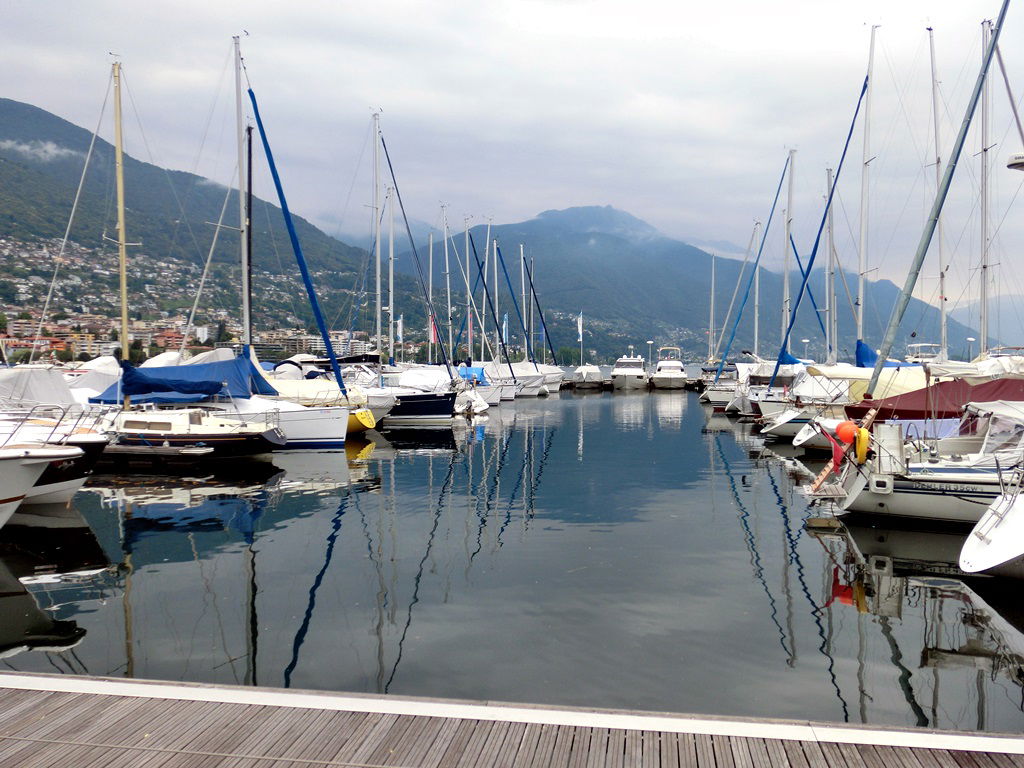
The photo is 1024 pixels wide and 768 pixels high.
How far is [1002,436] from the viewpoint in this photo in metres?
15.8

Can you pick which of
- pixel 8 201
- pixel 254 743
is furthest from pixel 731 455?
pixel 8 201

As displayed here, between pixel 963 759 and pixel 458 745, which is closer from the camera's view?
pixel 963 759

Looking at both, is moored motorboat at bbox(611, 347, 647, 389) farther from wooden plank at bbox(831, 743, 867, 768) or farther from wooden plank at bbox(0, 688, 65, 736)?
wooden plank at bbox(0, 688, 65, 736)

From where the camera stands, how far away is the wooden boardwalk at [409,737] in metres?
5.11

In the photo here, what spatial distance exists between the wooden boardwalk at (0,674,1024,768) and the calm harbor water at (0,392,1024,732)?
177cm

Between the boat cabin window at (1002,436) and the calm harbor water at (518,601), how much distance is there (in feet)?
Result: 10.3

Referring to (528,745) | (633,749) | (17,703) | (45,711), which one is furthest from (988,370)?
(17,703)

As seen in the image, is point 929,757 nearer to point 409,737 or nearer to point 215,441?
point 409,737

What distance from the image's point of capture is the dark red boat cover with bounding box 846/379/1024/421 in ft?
59.7

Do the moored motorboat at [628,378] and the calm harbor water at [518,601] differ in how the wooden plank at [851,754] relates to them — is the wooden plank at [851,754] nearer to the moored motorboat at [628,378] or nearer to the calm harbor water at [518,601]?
the calm harbor water at [518,601]

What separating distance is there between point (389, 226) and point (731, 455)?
26.3m

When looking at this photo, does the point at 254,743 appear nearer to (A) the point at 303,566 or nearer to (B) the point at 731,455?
(A) the point at 303,566

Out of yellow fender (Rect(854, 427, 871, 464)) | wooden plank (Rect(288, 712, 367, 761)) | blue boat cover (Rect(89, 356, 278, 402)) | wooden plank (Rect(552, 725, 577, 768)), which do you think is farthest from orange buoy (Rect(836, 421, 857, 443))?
blue boat cover (Rect(89, 356, 278, 402))

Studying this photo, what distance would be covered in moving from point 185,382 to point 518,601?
705 inches
